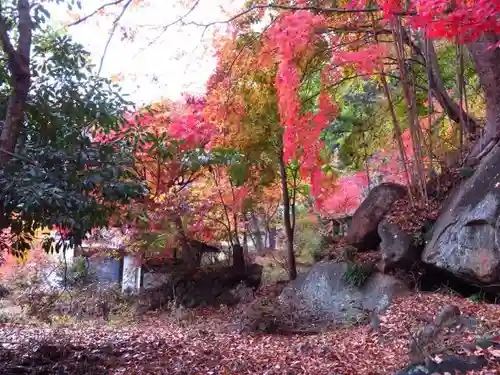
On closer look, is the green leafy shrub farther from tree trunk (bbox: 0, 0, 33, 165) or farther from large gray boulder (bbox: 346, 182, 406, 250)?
tree trunk (bbox: 0, 0, 33, 165)

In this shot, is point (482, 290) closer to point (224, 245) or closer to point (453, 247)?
point (453, 247)

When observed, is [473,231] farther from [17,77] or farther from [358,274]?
[17,77]

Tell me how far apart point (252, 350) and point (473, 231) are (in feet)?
10.2

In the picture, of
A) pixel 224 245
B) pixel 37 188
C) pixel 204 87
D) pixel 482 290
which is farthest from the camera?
pixel 224 245

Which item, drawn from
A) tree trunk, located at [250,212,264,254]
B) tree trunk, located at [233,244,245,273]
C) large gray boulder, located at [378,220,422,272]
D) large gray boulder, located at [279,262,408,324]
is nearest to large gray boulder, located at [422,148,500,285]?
large gray boulder, located at [378,220,422,272]

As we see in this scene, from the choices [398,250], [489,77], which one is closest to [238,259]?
[398,250]

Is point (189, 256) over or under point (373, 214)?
under

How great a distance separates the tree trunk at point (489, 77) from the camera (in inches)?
259

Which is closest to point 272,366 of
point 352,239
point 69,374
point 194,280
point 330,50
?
point 69,374

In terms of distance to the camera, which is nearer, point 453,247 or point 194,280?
point 453,247

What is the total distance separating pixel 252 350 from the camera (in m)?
5.34

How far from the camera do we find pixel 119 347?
549 centimetres

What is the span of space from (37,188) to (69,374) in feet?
6.72

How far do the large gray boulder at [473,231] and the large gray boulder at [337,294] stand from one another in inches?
29.3
